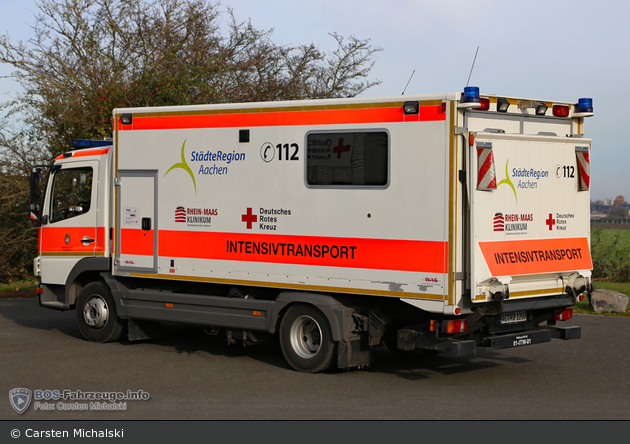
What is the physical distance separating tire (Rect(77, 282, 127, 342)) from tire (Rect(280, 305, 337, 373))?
9.71ft

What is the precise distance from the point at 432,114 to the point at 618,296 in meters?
8.19

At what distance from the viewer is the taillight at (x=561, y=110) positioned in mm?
8539

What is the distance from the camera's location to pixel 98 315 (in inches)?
414

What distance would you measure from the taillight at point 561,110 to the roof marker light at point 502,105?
878 mm

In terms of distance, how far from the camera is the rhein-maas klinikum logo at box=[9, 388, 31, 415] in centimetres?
686

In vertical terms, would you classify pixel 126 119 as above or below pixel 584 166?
above

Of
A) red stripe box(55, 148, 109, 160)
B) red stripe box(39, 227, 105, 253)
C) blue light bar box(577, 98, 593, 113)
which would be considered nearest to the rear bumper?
blue light bar box(577, 98, 593, 113)

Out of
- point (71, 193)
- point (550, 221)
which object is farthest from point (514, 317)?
point (71, 193)

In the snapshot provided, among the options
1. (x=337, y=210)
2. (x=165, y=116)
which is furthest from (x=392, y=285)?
(x=165, y=116)

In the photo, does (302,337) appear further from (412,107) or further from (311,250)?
(412,107)

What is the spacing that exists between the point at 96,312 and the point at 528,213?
6.17 metres

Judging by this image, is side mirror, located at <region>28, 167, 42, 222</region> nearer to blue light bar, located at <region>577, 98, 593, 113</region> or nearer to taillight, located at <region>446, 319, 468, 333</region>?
taillight, located at <region>446, 319, 468, 333</region>

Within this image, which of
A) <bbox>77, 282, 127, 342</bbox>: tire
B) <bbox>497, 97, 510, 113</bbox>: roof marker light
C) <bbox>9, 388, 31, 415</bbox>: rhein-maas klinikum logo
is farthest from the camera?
<bbox>77, 282, 127, 342</bbox>: tire

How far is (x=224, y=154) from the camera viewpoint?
30.1 feet
